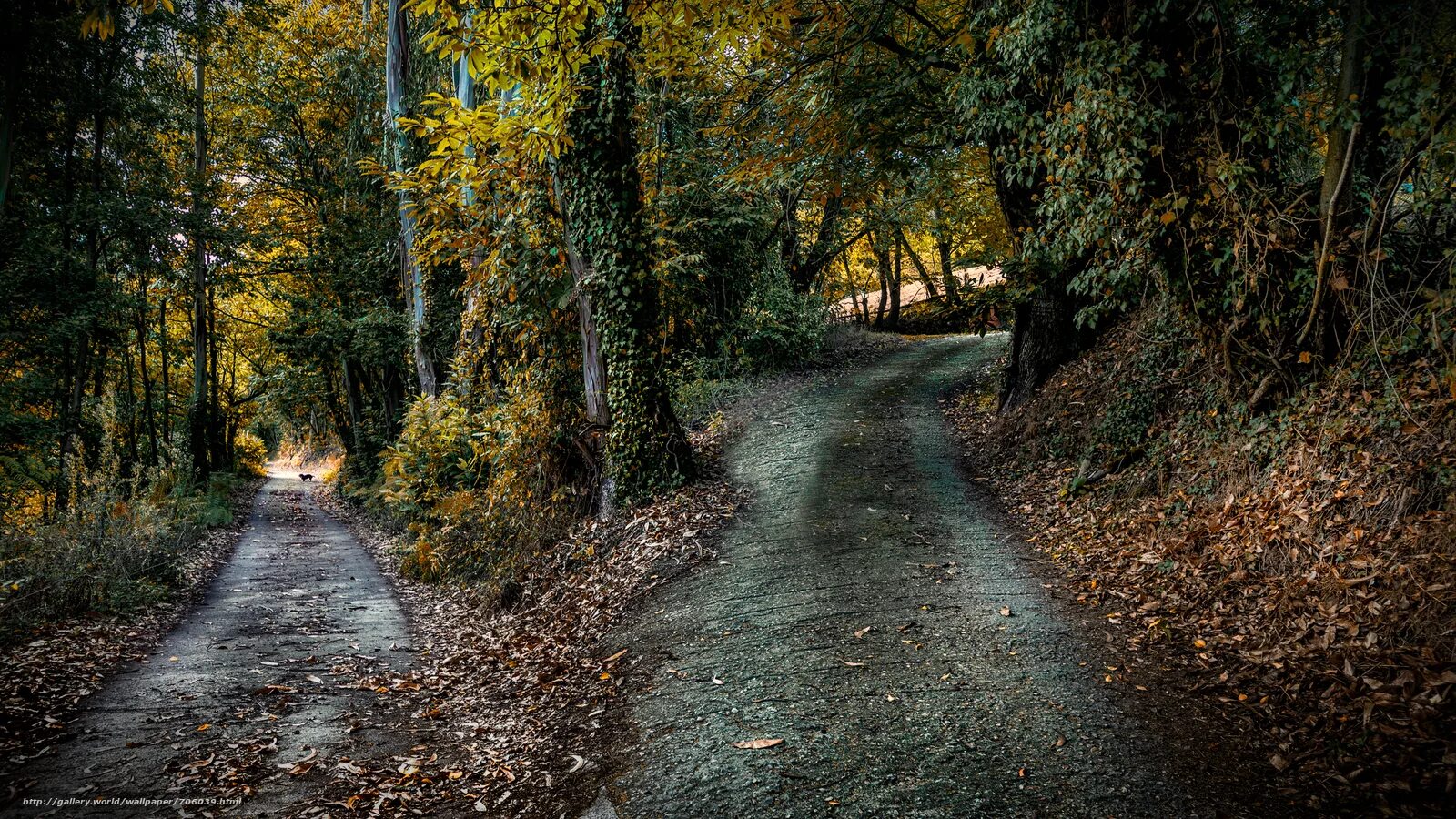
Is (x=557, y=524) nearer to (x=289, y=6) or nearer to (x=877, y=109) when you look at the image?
(x=877, y=109)

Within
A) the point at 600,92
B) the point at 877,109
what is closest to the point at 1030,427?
the point at 877,109

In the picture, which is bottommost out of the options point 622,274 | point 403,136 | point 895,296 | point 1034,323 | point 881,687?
point 881,687

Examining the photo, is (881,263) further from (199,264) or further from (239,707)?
(239,707)

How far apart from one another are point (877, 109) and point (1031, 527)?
19.2ft

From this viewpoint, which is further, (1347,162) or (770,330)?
(770,330)

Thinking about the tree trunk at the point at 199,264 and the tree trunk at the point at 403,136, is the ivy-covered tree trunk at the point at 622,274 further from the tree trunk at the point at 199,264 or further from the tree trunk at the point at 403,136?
the tree trunk at the point at 199,264

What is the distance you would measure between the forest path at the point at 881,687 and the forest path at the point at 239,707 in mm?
2203

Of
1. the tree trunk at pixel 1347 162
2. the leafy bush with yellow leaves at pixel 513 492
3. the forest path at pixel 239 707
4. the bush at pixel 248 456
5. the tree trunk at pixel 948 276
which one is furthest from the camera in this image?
the bush at pixel 248 456

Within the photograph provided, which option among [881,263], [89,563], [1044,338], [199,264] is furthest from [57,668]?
[881,263]

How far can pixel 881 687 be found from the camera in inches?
177

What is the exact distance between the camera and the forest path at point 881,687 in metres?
3.51

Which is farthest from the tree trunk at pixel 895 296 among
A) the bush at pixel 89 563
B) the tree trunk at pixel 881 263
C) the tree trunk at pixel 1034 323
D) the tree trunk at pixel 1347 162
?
the bush at pixel 89 563

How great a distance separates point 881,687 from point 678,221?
38.0 ft

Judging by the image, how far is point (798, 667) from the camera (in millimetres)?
4887
